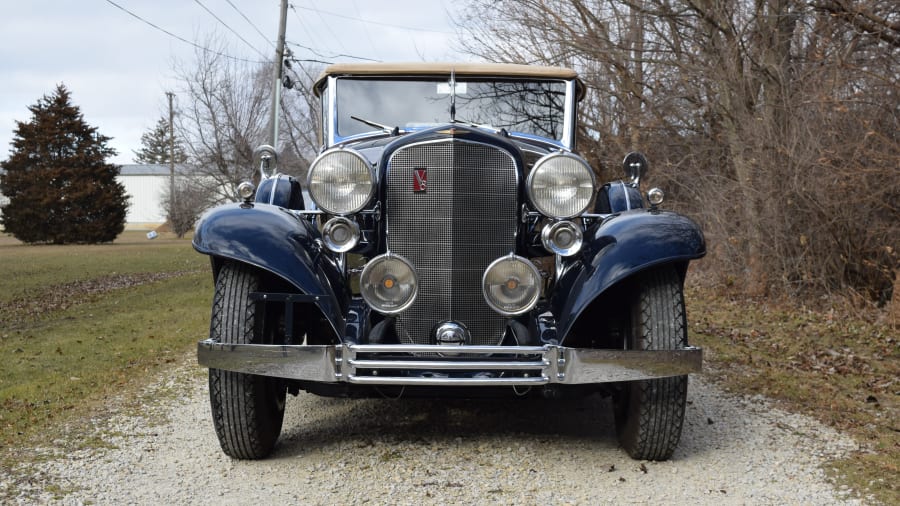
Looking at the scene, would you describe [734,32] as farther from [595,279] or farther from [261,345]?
[261,345]

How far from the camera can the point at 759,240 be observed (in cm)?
1008

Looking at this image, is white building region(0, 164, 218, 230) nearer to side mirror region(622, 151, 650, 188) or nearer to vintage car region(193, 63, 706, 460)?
side mirror region(622, 151, 650, 188)

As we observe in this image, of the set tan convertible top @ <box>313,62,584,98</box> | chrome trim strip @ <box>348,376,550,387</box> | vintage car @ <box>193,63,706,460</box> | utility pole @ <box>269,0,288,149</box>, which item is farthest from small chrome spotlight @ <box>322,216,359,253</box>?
utility pole @ <box>269,0,288,149</box>

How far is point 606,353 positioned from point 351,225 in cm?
135

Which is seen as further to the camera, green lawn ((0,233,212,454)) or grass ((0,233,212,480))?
green lawn ((0,233,212,454))

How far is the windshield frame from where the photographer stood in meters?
5.26

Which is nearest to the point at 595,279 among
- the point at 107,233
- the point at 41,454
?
the point at 41,454

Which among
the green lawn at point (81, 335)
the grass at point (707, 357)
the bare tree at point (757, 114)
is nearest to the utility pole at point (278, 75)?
the green lawn at point (81, 335)

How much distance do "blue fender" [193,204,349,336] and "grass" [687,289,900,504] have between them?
2.47 meters

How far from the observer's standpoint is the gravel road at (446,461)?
140 inches

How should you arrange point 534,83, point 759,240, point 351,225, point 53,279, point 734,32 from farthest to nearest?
1. point 53,279
2. point 734,32
3. point 759,240
4. point 534,83
5. point 351,225

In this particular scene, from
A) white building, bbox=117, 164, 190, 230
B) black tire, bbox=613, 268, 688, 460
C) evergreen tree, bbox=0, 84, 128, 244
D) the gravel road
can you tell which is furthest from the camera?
white building, bbox=117, 164, 190, 230

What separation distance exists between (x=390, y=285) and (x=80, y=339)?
613 cm

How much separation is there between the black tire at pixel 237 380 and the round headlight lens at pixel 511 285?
111 centimetres
